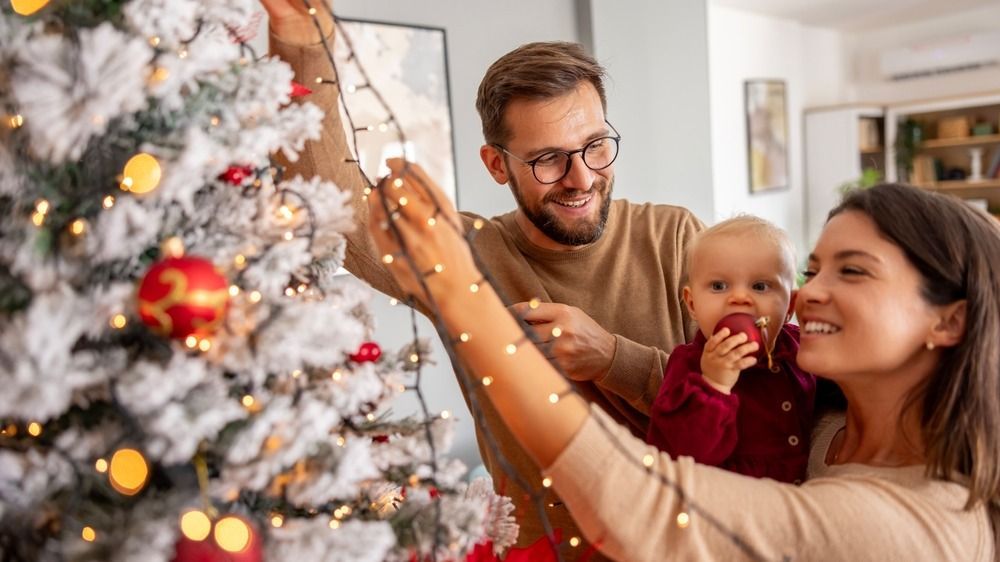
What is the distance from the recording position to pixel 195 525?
2.32 ft

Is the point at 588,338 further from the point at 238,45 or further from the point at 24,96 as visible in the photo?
the point at 24,96

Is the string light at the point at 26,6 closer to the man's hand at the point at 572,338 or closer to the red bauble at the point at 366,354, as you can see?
the red bauble at the point at 366,354

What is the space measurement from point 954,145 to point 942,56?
2.53ft

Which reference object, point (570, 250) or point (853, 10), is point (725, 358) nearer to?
point (570, 250)

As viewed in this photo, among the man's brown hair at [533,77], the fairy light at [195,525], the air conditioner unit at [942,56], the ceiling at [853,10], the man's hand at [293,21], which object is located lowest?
the fairy light at [195,525]

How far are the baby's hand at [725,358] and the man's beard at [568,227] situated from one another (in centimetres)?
43

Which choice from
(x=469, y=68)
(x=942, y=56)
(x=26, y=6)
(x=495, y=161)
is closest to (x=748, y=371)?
(x=495, y=161)

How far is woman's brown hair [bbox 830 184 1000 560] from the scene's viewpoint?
3.38 ft

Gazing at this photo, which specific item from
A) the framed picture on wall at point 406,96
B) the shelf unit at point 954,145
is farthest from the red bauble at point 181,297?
the shelf unit at point 954,145

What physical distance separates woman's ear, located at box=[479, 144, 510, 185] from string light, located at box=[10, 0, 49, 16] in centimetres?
98

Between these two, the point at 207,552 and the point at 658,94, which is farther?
the point at 658,94

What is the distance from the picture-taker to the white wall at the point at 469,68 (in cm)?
309

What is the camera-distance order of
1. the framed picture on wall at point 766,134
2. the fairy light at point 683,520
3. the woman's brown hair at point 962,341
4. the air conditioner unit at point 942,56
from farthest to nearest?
1. the air conditioner unit at point 942,56
2. the framed picture on wall at point 766,134
3. the woman's brown hair at point 962,341
4. the fairy light at point 683,520

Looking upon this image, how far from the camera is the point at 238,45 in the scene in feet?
2.76
